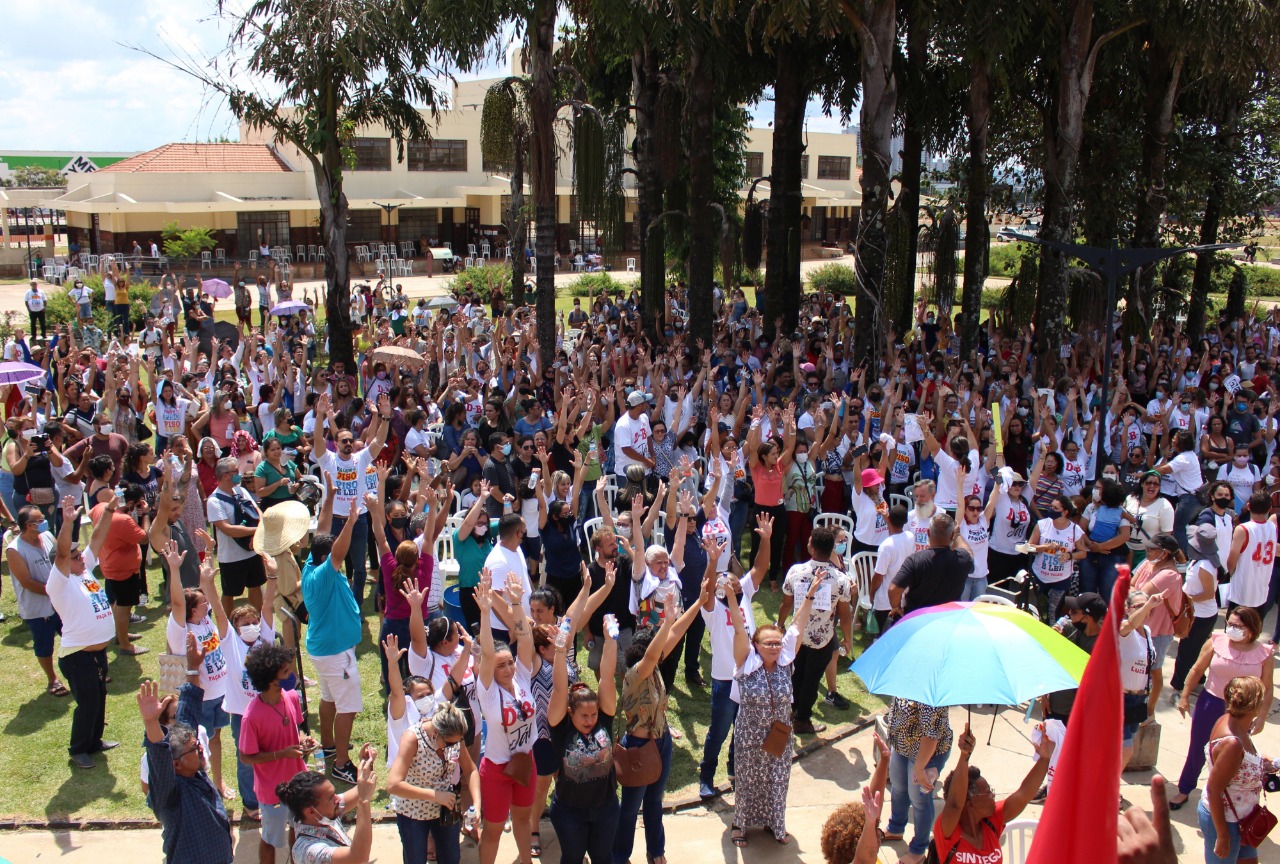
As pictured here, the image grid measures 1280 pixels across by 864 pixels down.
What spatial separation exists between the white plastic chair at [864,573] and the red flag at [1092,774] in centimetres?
567

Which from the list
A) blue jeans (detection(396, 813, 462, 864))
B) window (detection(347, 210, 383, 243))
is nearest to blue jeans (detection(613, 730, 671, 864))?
blue jeans (detection(396, 813, 462, 864))

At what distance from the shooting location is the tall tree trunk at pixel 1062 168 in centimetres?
1468

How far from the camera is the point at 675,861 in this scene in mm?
5949

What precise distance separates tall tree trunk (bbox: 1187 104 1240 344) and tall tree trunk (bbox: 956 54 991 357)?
4.59m

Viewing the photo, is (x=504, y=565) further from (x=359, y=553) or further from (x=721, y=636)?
(x=359, y=553)

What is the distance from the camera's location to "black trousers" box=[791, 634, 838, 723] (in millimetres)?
7125

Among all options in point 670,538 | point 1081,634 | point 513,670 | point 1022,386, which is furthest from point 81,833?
point 1022,386

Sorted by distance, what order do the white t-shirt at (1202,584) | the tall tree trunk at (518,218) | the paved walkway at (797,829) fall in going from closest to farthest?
1. the paved walkway at (797,829)
2. the white t-shirt at (1202,584)
3. the tall tree trunk at (518,218)

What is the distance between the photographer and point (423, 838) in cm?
510

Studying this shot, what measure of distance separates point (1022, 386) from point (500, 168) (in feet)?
38.2

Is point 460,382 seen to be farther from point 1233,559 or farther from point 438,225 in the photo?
point 438,225

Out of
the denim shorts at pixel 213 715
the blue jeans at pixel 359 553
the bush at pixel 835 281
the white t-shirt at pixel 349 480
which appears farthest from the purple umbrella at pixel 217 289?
the bush at pixel 835 281

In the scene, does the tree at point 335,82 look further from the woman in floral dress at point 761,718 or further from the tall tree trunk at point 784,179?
the woman in floral dress at point 761,718

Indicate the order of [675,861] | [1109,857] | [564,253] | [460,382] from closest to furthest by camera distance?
[1109,857] < [675,861] < [460,382] < [564,253]
